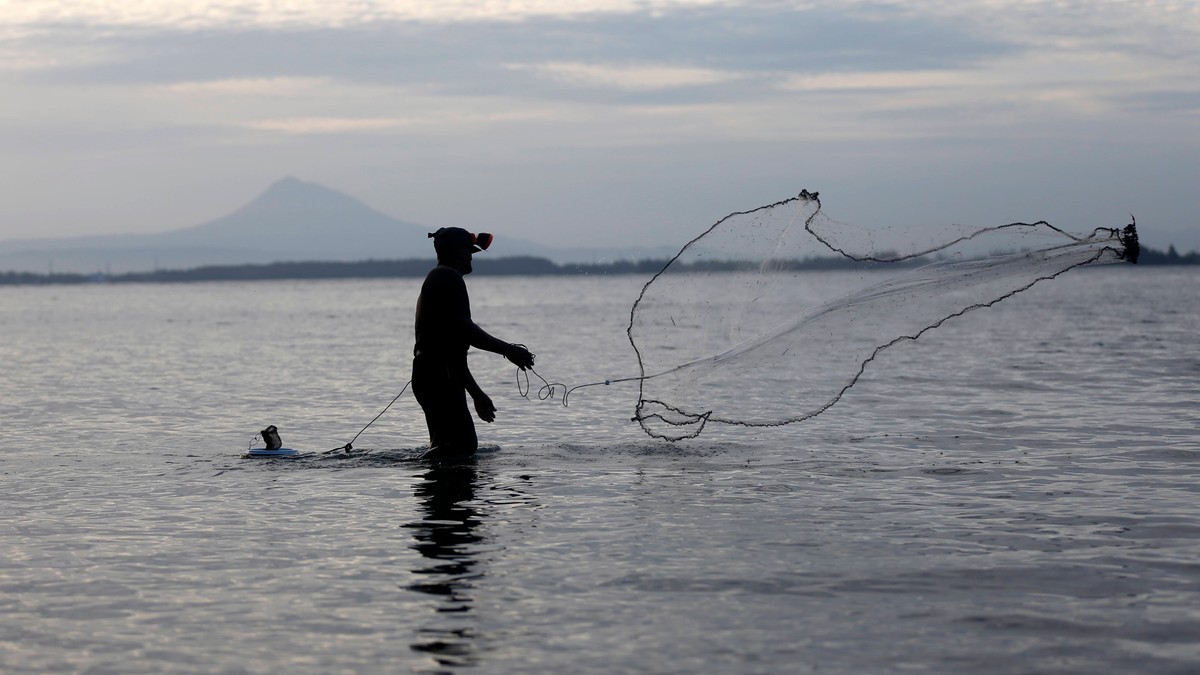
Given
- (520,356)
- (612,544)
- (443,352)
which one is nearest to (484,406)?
(443,352)

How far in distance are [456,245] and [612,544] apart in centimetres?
422

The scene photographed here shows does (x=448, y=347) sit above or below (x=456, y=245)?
below

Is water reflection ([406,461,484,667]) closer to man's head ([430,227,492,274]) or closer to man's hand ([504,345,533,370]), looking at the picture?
man's hand ([504,345,533,370])

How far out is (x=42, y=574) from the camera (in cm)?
872

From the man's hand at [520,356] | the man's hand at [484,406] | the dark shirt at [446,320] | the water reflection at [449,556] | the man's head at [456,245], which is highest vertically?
the man's head at [456,245]

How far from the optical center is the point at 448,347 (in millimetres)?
12633

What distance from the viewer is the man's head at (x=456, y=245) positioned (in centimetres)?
1266

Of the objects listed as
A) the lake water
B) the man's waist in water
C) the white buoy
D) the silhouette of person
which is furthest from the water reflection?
the white buoy

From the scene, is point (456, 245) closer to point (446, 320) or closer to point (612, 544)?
point (446, 320)

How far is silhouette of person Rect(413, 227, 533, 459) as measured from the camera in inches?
490

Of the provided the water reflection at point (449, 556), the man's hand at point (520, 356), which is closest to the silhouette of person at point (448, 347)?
the man's hand at point (520, 356)

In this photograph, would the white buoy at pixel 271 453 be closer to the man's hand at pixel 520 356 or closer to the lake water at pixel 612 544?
the lake water at pixel 612 544

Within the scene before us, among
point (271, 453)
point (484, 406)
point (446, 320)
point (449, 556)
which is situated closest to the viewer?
point (449, 556)

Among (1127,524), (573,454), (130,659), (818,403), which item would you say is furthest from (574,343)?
(130,659)
